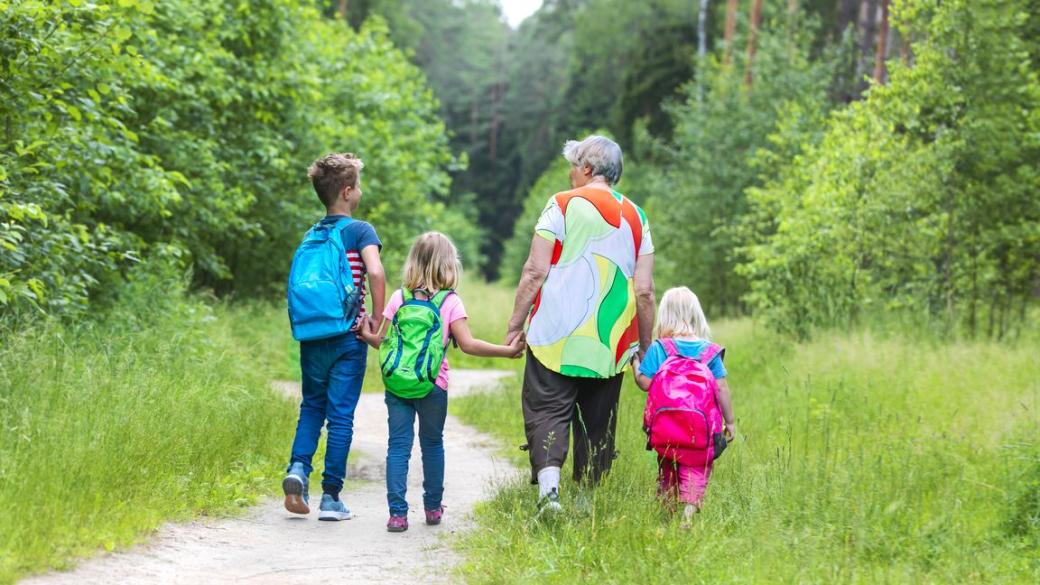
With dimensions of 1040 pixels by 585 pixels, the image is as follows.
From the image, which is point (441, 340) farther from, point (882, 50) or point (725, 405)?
point (882, 50)

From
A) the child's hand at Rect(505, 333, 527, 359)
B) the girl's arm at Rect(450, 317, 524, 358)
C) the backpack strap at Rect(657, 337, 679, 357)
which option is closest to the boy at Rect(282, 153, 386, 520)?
the girl's arm at Rect(450, 317, 524, 358)

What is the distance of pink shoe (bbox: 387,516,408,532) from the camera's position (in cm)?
625

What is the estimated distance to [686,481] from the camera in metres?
6.10

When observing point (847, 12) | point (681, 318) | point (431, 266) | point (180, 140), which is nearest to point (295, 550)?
point (431, 266)

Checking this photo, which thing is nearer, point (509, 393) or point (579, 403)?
point (579, 403)

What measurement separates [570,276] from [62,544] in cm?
275

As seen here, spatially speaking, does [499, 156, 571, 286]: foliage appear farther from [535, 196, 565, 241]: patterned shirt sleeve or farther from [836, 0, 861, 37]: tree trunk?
[535, 196, 565, 241]: patterned shirt sleeve

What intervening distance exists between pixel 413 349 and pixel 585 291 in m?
0.97

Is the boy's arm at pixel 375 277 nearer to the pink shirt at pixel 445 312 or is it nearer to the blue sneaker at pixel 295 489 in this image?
the pink shirt at pixel 445 312

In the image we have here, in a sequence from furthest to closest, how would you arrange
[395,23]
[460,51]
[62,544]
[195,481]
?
[460,51], [395,23], [195,481], [62,544]

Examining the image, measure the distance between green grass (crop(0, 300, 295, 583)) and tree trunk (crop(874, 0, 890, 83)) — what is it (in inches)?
704

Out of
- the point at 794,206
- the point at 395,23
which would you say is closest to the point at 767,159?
the point at 794,206

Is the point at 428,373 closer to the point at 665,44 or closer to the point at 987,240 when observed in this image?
the point at 987,240

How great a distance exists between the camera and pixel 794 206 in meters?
17.6
